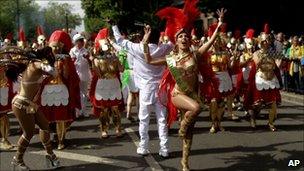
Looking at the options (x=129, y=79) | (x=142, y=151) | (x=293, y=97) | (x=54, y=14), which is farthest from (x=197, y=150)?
(x=54, y=14)

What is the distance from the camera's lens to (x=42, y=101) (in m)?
9.19

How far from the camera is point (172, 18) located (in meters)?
8.09

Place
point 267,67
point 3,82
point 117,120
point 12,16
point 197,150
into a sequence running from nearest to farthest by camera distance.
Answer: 1. point 197,150
2. point 3,82
3. point 117,120
4. point 267,67
5. point 12,16

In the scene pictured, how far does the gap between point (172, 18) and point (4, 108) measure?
3642 mm

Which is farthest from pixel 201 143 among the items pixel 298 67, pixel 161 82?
pixel 298 67

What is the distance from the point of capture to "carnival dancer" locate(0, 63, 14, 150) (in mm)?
9520

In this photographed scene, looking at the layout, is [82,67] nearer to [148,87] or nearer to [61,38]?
[61,38]

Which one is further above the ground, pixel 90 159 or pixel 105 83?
pixel 105 83

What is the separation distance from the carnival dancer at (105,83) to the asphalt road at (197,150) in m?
0.56

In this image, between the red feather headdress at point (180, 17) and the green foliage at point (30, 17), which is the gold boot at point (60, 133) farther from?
the green foliage at point (30, 17)

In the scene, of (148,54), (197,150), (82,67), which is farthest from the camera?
(82,67)

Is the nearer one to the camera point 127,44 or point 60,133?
point 127,44

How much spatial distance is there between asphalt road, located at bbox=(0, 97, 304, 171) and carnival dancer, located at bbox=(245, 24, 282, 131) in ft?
1.79

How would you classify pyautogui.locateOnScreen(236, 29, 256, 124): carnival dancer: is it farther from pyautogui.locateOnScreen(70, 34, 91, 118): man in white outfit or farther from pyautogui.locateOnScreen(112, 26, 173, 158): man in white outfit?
pyautogui.locateOnScreen(70, 34, 91, 118): man in white outfit
